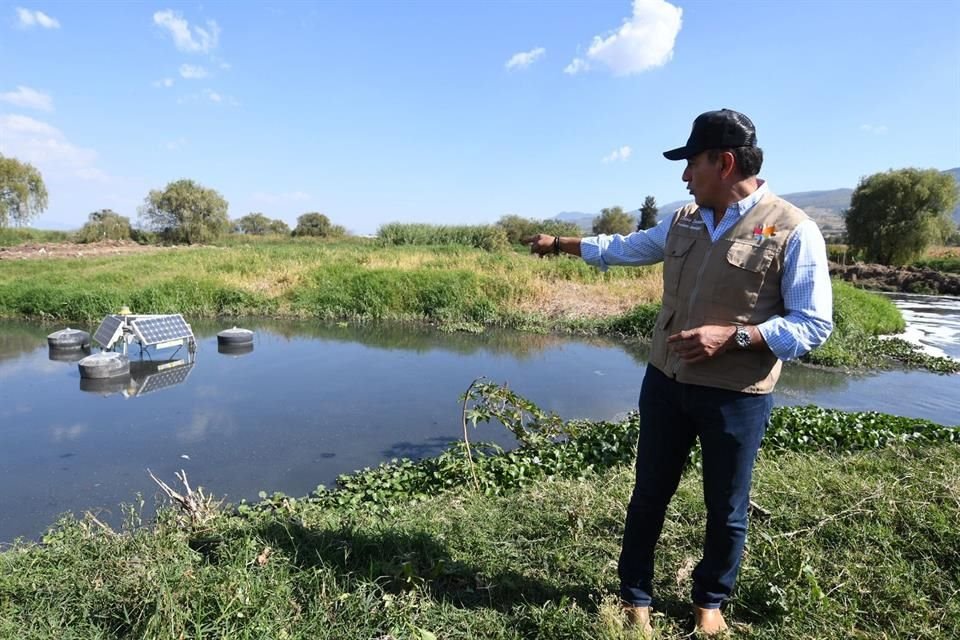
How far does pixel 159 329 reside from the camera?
Answer: 7039 millimetres

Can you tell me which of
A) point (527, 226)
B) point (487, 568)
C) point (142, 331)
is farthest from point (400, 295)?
point (527, 226)

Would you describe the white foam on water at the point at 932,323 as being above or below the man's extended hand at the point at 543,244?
below

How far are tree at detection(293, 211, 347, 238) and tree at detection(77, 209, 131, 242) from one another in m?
12.2

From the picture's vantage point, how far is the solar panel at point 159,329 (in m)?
6.73

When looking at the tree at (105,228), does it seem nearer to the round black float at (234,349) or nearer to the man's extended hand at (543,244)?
the round black float at (234,349)

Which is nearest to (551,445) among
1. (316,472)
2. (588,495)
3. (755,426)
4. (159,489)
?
(588,495)

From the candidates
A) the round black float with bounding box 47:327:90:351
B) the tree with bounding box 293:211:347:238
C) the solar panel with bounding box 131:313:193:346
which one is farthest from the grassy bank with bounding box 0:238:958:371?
the tree with bounding box 293:211:347:238

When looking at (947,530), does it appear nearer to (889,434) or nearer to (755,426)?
(755,426)

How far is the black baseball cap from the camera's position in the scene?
5.42 feet

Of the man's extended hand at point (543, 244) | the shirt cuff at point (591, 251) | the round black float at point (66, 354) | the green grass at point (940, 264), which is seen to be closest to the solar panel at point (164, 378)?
the round black float at point (66, 354)

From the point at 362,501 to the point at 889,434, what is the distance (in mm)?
4186

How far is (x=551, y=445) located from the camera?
4363 millimetres

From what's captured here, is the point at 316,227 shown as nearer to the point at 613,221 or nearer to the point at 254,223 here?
the point at 254,223

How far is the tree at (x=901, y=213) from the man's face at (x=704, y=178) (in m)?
34.1
